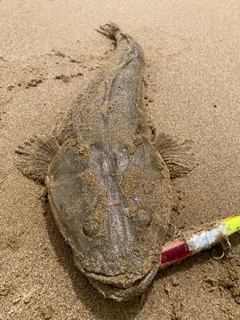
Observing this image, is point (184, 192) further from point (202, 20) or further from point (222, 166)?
point (202, 20)

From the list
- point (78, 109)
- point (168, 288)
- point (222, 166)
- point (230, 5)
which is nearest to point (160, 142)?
point (222, 166)

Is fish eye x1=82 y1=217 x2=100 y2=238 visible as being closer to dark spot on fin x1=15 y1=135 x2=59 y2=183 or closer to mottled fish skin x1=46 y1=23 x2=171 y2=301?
mottled fish skin x1=46 y1=23 x2=171 y2=301

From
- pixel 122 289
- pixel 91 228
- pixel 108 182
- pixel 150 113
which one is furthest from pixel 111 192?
pixel 150 113

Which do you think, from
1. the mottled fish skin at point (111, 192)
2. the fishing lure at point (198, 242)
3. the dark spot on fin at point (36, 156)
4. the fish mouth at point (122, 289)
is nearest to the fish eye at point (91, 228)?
the mottled fish skin at point (111, 192)

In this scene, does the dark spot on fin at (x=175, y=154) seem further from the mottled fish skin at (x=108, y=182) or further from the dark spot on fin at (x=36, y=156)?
the dark spot on fin at (x=36, y=156)

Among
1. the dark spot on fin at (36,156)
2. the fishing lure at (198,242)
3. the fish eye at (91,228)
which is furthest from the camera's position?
the dark spot on fin at (36,156)
